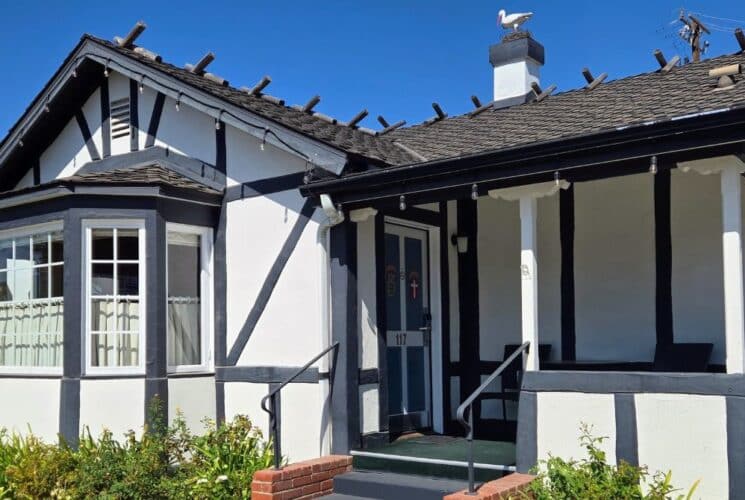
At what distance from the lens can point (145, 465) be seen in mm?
7695

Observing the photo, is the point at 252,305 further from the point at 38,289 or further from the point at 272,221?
the point at 38,289

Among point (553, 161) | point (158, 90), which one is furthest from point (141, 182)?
point (553, 161)

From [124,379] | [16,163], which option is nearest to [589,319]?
[124,379]

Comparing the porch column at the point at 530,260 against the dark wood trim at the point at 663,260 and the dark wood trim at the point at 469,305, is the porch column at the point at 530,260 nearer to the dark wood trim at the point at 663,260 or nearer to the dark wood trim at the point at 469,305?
the dark wood trim at the point at 663,260

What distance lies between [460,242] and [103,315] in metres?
4.14

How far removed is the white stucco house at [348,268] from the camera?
788 centimetres

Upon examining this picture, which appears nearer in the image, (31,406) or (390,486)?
(390,486)

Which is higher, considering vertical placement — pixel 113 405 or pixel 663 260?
pixel 663 260

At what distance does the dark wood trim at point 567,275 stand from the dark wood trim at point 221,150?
12.7ft

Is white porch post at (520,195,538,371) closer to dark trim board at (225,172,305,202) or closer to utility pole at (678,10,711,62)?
dark trim board at (225,172,305,202)

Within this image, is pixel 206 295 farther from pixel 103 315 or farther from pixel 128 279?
pixel 103 315

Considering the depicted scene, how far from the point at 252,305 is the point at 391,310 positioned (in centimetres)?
154

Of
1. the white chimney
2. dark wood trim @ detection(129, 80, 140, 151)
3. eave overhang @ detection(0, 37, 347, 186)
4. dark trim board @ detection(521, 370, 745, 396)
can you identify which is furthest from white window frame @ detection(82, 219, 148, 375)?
the white chimney

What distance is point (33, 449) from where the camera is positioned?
28.5ft
